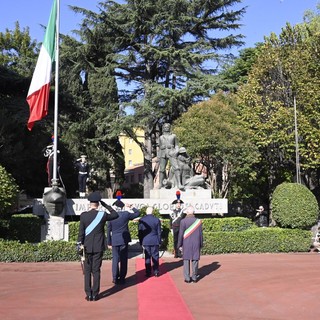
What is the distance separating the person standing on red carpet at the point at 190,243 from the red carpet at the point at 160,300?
448 mm

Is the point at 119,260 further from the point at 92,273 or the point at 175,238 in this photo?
the point at 175,238

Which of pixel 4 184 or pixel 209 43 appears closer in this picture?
pixel 4 184

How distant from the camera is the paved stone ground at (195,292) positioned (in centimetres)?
654

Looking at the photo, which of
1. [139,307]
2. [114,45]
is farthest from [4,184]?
[114,45]

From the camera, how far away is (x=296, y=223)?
16.2 metres

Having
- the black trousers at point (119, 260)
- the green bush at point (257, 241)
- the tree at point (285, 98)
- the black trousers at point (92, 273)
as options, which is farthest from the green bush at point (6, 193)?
the tree at point (285, 98)

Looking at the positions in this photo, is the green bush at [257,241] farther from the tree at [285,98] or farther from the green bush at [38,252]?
the tree at [285,98]

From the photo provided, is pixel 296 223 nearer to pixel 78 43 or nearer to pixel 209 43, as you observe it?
pixel 209 43

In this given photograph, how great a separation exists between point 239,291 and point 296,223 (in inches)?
343

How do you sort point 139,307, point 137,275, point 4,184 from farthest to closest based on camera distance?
point 4,184 < point 137,275 < point 139,307

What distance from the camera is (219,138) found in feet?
78.9

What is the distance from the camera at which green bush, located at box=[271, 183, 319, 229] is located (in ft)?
53.3

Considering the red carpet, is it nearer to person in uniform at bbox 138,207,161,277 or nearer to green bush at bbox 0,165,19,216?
person in uniform at bbox 138,207,161,277

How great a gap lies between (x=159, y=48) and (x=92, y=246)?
23884mm
